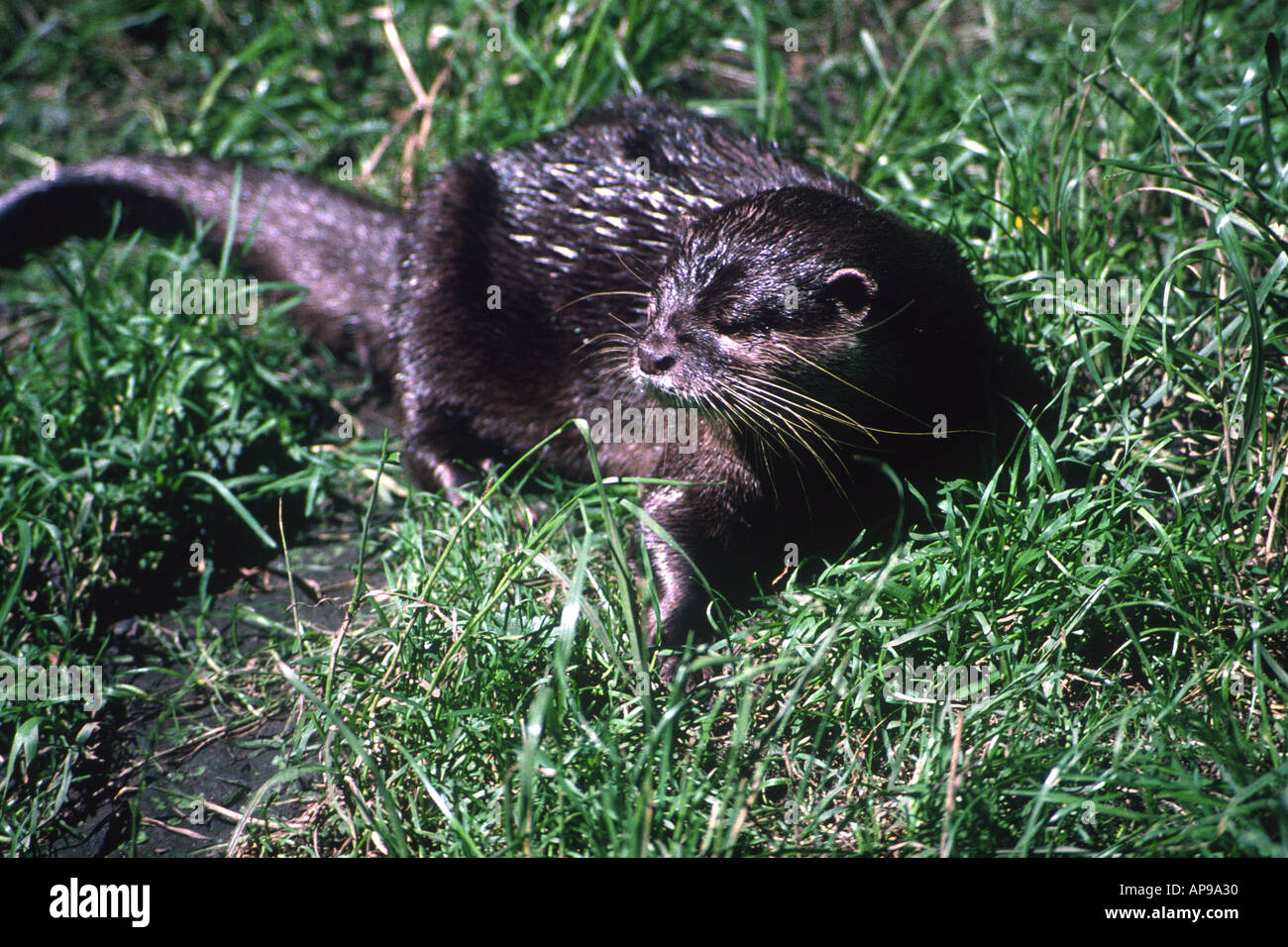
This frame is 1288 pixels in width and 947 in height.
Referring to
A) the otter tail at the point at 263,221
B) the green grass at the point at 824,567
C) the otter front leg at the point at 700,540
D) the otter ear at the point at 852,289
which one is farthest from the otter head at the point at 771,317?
the otter tail at the point at 263,221

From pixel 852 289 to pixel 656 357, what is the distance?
0.42m

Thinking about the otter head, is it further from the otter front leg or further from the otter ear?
the otter front leg

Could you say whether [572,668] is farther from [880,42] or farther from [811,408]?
[880,42]

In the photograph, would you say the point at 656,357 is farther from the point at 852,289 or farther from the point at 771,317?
the point at 852,289

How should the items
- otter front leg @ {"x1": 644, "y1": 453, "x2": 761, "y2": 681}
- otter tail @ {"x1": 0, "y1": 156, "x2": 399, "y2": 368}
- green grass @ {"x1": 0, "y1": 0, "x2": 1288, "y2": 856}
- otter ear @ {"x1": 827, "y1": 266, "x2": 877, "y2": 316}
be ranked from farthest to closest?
otter tail @ {"x1": 0, "y1": 156, "x2": 399, "y2": 368} → otter front leg @ {"x1": 644, "y1": 453, "x2": 761, "y2": 681} → otter ear @ {"x1": 827, "y1": 266, "x2": 877, "y2": 316} → green grass @ {"x1": 0, "y1": 0, "x2": 1288, "y2": 856}

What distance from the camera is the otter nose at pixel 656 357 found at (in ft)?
7.20

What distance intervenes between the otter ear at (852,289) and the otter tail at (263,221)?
1.55 m

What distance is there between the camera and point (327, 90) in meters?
3.98

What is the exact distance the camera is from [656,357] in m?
2.19

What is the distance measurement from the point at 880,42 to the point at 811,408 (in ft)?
7.20

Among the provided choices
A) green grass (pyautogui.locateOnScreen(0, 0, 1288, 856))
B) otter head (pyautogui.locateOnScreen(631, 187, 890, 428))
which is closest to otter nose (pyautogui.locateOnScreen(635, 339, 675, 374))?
otter head (pyautogui.locateOnScreen(631, 187, 890, 428))

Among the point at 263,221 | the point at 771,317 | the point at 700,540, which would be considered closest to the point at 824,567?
the point at 700,540

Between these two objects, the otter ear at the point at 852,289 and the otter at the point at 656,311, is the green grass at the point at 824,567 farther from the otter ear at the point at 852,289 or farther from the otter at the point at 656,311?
the otter ear at the point at 852,289

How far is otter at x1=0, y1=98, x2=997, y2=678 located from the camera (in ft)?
7.28
